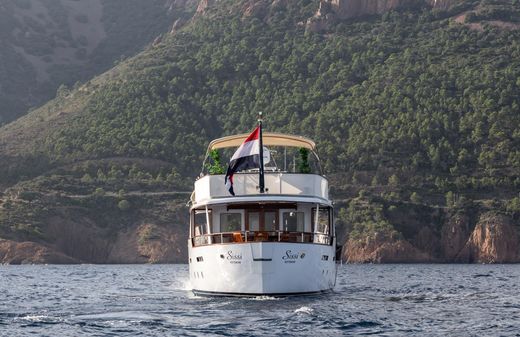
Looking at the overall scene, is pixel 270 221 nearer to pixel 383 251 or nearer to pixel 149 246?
pixel 383 251

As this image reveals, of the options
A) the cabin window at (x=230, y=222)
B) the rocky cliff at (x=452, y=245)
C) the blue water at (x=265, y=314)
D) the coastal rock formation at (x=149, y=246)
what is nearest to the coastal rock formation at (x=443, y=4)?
the rocky cliff at (x=452, y=245)

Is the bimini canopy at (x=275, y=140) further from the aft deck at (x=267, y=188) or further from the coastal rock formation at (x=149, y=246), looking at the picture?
the coastal rock formation at (x=149, y=246)

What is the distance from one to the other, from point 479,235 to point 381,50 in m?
58.5

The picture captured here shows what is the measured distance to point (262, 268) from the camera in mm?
46969

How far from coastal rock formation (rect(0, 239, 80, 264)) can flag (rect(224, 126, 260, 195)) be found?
91.2 metres

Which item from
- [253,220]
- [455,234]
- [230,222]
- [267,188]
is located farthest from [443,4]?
[253,220]

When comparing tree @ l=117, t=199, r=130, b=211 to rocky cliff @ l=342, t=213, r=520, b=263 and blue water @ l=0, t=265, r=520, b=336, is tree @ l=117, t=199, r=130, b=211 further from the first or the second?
blue water @ l=0, t=265, r=520, b=336

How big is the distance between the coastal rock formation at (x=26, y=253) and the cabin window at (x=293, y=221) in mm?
89884

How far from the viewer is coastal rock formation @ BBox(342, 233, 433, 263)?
13475cm

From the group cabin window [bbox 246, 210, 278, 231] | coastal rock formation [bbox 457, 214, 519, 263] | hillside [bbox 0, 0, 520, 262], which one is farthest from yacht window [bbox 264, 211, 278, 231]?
coastal rock formation [bbox 457, 214, 519, 263]

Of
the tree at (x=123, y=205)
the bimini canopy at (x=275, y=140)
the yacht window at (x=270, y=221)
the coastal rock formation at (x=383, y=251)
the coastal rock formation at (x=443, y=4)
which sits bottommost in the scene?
the yacht window at (x=270, y=221)

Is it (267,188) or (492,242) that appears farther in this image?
(492,242)

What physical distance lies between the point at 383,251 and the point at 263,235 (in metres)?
88.1

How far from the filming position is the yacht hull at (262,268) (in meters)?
47.0
